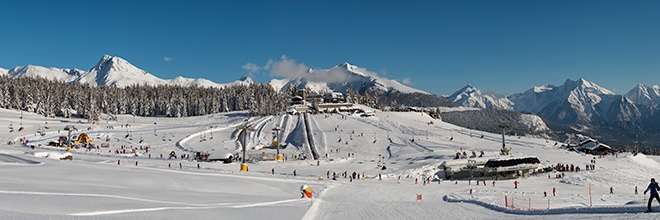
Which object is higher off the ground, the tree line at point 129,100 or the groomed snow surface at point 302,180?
the tree line at point 129,100

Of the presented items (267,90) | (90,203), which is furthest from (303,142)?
(267,90)

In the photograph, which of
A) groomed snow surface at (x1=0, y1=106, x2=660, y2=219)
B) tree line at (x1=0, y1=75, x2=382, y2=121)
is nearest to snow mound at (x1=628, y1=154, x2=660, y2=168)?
groomed snow surface at (x1=0, y1=106, x2=660, y2=219)

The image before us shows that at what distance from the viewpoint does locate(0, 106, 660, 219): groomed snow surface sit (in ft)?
46.6

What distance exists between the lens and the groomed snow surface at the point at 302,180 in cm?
1420

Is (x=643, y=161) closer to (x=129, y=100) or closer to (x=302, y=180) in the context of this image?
(x=302, y=180)

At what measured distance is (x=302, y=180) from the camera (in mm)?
32000

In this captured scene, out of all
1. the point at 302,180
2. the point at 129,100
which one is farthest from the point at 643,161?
the point at 129,100

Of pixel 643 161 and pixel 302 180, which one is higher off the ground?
pixel 643 161

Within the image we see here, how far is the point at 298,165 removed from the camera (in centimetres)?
4694

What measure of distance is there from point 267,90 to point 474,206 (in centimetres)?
14016

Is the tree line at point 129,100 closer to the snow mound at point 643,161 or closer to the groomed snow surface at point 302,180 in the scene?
the groomed snow surface at point 302,180

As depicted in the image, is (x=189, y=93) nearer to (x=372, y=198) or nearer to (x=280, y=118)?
(x=280, y=118)

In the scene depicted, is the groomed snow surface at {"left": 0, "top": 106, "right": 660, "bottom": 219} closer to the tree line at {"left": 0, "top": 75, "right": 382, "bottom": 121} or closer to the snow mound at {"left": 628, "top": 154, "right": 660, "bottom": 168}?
the snow mound at {"left": 628, "top": 154, "right": 660, "bottom": 168}

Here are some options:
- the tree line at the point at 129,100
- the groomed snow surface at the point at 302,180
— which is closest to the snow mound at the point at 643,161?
the groomed snow surface at the point at 302,180
